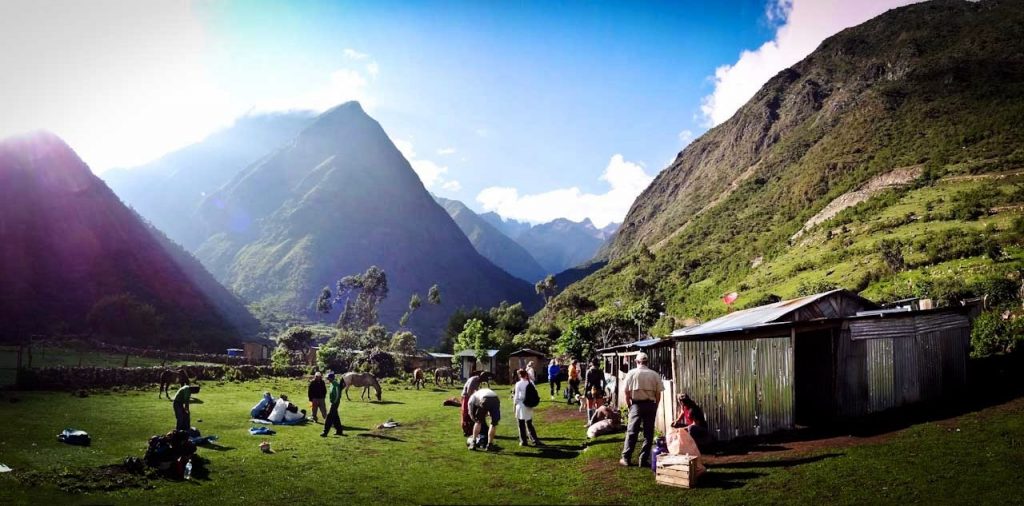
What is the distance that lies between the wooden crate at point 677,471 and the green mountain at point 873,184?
88.7ft

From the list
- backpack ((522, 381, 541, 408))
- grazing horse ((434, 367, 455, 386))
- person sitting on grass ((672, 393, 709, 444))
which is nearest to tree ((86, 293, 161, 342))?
grazing horse ((434, 367, 455, 386))

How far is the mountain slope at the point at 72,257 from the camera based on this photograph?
78188 mm

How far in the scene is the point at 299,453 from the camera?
49.5 feet

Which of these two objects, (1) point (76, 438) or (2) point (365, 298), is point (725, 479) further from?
(2) point (365, 298)

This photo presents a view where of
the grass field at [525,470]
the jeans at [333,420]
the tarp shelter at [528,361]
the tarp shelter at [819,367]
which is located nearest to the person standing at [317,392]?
the jeans at [333,420]

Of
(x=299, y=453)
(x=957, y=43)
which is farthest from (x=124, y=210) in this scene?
(x=957, y=43)

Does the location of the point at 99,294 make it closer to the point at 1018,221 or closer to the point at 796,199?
the point at 1018,221

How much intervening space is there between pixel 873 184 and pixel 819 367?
86964 mm

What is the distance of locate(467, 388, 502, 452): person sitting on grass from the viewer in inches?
604

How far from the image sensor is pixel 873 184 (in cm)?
8825

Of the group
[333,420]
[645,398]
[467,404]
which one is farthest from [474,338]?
[645,398]

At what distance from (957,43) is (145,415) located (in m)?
146

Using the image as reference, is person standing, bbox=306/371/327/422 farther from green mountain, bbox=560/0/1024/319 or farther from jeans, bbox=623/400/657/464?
green mountain, bbox=560/0/1024/319

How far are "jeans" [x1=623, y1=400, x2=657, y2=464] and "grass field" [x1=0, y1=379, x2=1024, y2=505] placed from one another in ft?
1.53
